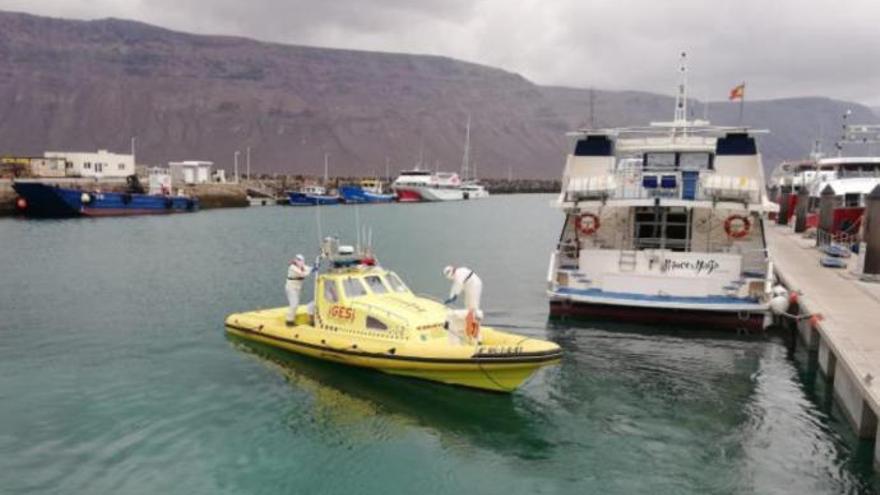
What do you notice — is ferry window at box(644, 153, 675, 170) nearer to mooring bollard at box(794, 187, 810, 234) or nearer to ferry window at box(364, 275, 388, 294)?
ferry window at box(364, 275, 388, 294)

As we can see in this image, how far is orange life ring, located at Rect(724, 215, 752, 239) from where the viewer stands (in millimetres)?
24469

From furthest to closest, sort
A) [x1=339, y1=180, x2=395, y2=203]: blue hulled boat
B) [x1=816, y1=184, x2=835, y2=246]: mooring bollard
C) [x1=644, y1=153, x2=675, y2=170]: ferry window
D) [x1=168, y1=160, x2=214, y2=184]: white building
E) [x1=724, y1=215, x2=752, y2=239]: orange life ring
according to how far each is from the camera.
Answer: [x1=339, y1=180, x2=395, y2=203]: blue hulled boat, [x1=168, y1=160, x2=214, y2=184]: white building, [x1=816, y1=184, x2=835, y2=246]: mooring bollard, [x1=644, y1=153, x2=675, y2=170]: ferry window, [x1=724, y1=215, x2=752, y2=239]: orange life ring

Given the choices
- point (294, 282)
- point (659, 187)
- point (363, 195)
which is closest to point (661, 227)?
point (659, 187)

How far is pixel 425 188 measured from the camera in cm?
12725

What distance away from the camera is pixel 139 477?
1214 cm

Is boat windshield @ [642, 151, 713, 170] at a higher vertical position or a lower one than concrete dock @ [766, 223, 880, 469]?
higher

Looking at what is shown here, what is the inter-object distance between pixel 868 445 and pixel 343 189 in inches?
4252

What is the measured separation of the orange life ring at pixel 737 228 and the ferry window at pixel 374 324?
1383 cm

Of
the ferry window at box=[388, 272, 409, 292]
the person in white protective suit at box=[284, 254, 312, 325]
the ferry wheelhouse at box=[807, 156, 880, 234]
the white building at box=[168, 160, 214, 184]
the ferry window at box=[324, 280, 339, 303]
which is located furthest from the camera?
the white building at box=[168, 160, 214, 184]

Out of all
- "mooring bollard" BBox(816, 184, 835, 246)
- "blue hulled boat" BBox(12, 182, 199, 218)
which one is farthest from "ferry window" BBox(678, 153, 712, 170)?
"blue hulled boat" BBox(12, 182, 199, 218)

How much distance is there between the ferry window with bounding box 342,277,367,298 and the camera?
59.3 ft

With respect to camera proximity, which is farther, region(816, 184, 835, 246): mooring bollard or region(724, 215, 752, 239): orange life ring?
region(816, 184, 835, 246): mooring bollard

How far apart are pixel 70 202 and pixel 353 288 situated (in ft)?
208

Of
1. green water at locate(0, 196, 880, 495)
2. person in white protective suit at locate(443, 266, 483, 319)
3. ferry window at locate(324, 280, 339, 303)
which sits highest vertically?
person in white protective suit at locate(443, 266, 483, 319)
